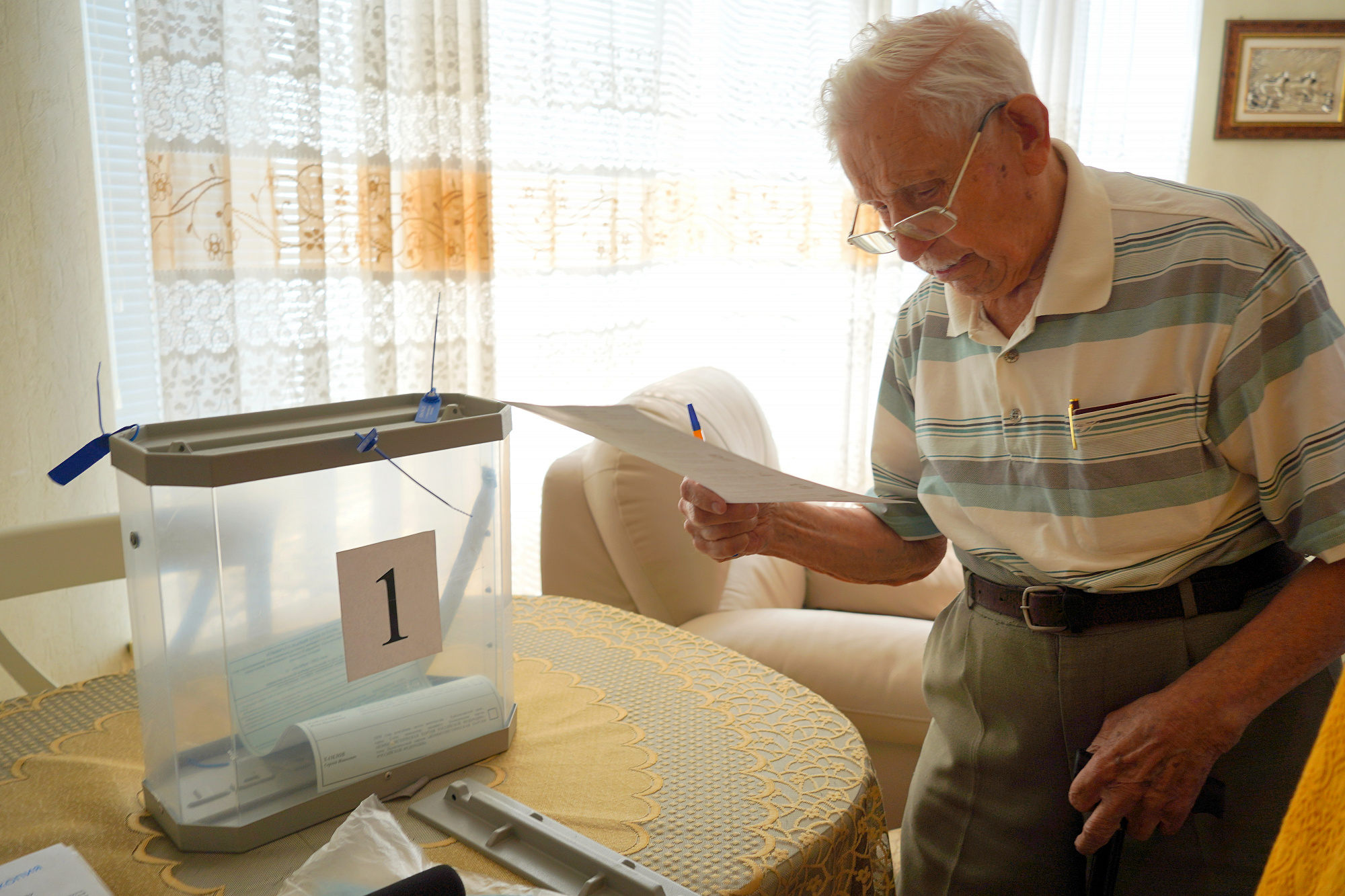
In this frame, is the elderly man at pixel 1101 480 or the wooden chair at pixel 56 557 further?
the wooden chair at pixel 56 557

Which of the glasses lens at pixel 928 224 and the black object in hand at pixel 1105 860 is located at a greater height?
the glasses lens at pixel 928 224

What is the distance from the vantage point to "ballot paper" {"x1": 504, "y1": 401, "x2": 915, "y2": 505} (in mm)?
679

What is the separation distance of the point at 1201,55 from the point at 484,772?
410cm

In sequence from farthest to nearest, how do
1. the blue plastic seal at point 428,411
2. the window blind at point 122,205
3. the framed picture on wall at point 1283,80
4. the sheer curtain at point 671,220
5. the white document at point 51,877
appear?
the framed picture on wall at point 1283,80
the sheer curtain at point 671,220
the window blind at point 122,205
the blue plastic seal at point 428,411
the white document at point 51,877

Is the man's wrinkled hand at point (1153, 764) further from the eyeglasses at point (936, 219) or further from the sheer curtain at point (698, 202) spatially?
the sheer curtain at point (698, 202)

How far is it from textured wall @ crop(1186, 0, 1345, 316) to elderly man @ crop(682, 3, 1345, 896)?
3296mm

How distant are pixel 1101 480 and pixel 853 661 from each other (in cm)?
85

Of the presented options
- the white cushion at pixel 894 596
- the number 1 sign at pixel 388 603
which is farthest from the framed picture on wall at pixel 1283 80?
the number 1 sign at pixel 388 603

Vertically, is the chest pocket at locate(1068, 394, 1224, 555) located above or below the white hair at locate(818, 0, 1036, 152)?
below

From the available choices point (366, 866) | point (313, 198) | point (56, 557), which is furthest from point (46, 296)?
point (366, 866)

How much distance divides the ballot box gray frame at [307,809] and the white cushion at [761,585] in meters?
1.08

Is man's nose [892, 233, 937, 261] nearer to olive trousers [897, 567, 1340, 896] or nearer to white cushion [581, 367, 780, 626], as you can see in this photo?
olive trousers [897, 567, 1340, 896]

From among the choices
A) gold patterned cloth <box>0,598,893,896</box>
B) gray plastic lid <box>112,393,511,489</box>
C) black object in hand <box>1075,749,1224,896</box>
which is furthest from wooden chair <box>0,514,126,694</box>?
black object in hand <box>1075,749,1224,896</box>

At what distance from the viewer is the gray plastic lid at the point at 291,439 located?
59 centimetres
